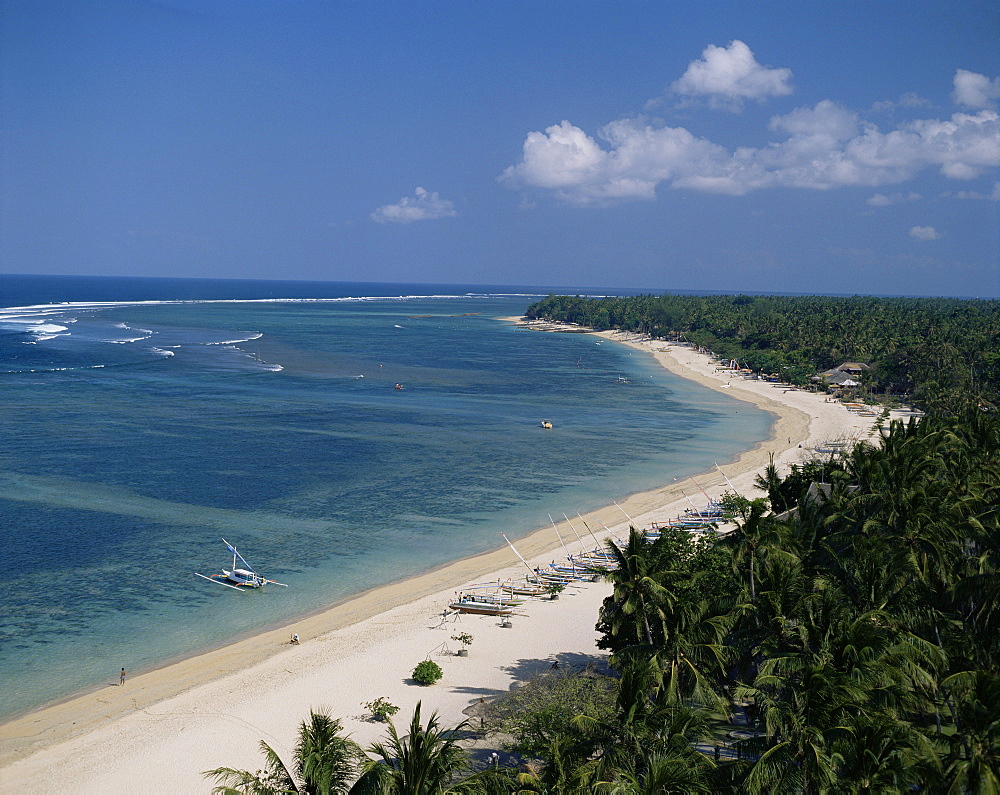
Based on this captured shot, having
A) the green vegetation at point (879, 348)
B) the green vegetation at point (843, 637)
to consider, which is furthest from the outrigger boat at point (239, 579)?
the green vegetation at point (879, 348)

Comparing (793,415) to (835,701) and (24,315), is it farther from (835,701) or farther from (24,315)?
(24,315)

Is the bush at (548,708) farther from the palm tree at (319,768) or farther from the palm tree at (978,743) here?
the palm tree at (978,743)

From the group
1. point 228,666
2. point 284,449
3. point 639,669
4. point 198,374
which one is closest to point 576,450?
point 284,449

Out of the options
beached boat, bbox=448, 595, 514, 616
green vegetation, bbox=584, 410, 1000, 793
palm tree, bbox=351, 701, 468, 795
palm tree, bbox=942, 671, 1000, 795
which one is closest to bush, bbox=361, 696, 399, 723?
green vegetation, bbox=584, 410, 1000, 793

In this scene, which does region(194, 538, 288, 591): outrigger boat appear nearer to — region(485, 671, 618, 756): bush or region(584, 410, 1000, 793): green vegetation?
region(485, 671, 618, 756): bush

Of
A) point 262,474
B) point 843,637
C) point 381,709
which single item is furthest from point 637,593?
point 262,474
